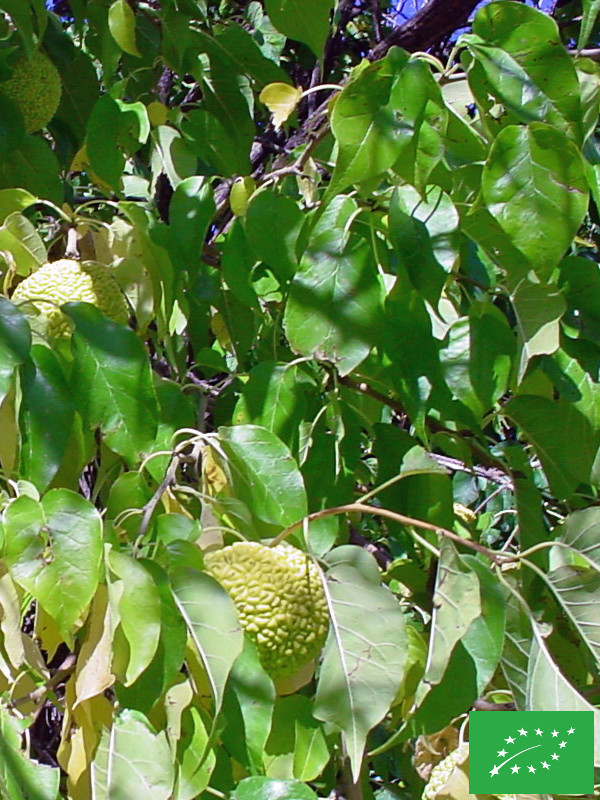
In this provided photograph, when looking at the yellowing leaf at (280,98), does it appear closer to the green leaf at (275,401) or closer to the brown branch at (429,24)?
the green leaf at (275,401)

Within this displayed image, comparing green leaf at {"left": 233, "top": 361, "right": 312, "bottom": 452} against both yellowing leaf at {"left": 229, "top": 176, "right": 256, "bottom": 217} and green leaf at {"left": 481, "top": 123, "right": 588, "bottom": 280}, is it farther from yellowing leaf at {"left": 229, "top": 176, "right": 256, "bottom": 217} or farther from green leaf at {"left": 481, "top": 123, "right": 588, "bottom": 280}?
green leaf at {"left": 481, "top": 123, "right": 588, "bottom": 280}

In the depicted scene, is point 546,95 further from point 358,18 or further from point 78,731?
point 358,18

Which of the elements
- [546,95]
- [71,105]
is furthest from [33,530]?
[71,105]

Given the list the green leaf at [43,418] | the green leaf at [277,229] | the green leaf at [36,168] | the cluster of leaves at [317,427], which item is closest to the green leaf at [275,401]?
the cluster of leaves at [317,427]

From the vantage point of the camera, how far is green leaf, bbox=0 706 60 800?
800mm

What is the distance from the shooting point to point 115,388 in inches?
38.6

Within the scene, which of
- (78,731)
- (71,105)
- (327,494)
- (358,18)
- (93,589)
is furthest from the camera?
(358,18)

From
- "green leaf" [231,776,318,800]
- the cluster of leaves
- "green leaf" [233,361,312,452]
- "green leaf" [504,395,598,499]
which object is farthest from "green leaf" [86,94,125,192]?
"green leaf" [231,776,318,800]

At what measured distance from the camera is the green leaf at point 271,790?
844mm

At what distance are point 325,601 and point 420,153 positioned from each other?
17.3 inches

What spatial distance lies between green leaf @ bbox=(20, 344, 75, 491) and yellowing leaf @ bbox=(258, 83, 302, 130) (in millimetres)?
455

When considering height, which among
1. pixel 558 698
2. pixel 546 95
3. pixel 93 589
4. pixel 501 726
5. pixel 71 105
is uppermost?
pixel 546 95

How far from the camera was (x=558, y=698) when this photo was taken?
94cm

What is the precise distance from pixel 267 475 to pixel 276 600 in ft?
0.38
